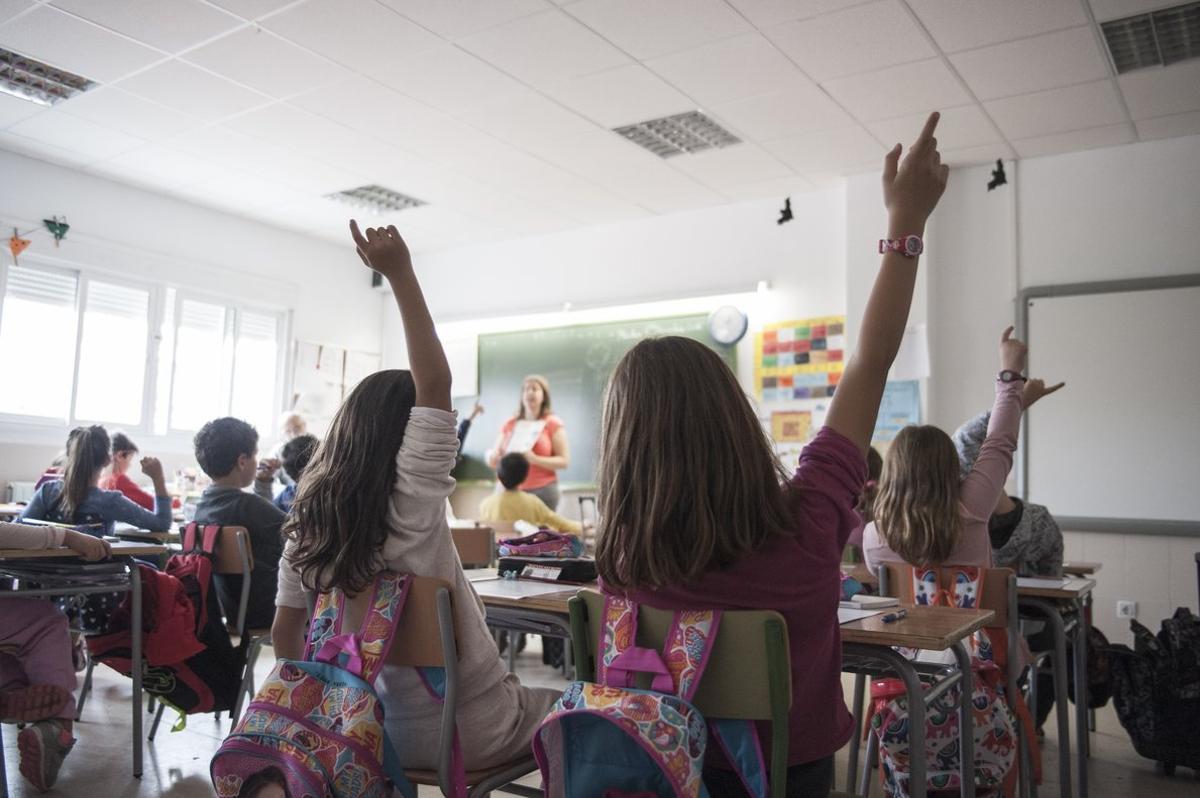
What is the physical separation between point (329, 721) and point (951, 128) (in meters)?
4.62

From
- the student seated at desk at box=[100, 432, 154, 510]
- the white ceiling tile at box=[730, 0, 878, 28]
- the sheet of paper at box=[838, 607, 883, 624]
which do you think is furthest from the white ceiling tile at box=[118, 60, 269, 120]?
the sheet of paper at box=[838, 607, 883, 624]

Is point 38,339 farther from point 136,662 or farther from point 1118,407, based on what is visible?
point 1118,407

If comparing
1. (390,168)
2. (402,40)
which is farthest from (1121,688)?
(390,168)

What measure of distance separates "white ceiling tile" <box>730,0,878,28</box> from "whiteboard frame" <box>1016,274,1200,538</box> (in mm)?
2339

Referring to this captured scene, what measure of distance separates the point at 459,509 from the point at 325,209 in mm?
2534

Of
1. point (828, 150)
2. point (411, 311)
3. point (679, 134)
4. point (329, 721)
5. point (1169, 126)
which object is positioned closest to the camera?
point (329, 721)

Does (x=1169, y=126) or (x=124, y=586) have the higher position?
(x=1169, y=126)

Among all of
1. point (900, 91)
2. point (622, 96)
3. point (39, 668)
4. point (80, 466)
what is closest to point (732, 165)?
point (622, 96)

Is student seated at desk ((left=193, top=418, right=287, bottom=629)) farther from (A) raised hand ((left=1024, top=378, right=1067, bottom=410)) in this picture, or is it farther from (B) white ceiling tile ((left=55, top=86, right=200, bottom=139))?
(B) white ceiling tile ((left=55, top=86, right=200, bottom=139))

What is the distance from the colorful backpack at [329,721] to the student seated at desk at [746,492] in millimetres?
499

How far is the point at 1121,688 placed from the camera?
330 cm

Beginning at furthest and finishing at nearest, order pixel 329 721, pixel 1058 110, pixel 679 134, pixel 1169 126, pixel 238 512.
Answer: pixel 679 134 → pixel 1169 126 → pixel 1058 110 → pixel 238 512 → pixel 329 721

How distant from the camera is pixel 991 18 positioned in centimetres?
380

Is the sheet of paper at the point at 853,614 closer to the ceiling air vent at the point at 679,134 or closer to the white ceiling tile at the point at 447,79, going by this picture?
the white ceiling tile at the point at 447,79
